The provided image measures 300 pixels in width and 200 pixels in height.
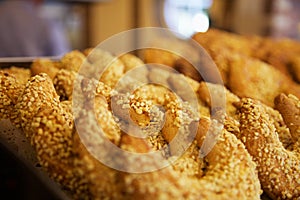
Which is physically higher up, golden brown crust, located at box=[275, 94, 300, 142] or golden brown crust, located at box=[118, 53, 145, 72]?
golden brown crust, located at box=[275, 94, 300, 142]

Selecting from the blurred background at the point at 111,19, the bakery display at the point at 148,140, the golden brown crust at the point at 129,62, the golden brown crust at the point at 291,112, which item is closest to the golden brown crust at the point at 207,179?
the bakery display at the point at 148,140

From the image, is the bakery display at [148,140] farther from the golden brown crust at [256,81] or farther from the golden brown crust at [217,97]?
the golden brown crust at [256,81]

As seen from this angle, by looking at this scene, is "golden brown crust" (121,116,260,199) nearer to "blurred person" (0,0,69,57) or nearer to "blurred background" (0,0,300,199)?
"blurred background" (0,0,300,199)

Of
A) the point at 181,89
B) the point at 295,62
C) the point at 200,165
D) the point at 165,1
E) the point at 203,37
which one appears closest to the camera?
Result: the point at 200,165

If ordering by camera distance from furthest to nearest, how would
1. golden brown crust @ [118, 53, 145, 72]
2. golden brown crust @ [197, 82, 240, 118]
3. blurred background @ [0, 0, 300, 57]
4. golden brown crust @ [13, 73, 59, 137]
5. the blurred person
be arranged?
blurred background @ [0, 0, 300, 57], the blurred person, golden brown crust @ [118, 53, 145, 72], golden brown crust @ [197, 82, 240, 118], golden brown crust @ [13, 73, 59, 137]

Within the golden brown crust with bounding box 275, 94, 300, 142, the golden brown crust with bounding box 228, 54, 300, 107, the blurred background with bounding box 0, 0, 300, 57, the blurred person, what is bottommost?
the blurred background with bounding box 0, 0, 300, 57

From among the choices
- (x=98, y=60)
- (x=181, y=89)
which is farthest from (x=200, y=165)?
(x=98, y=60)

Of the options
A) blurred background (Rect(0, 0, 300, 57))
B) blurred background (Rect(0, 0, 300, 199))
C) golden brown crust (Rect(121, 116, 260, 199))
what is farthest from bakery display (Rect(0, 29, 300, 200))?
blurred background (Rect(0, 0, 300, 57))

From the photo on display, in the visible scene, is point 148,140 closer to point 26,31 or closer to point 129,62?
point 129,62

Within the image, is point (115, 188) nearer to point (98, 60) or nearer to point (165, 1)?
point (98, 60)
